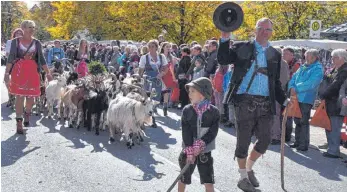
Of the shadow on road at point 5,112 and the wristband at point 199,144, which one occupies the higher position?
the wristband at point 199,144

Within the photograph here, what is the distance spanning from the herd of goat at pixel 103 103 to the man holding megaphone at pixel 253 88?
2973mm

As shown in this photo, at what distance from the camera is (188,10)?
29.1 m

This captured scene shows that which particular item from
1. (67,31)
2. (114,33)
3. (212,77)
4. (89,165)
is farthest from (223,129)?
(67,31)

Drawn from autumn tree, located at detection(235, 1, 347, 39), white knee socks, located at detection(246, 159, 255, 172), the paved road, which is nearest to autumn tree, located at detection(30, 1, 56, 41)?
autumn tree, located at detection(235, 1, 347, 39)

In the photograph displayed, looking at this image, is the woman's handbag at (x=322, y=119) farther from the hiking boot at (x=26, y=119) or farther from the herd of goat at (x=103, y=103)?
the hiking boot at (x=26, y=119)

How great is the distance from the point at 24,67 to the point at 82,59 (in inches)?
116

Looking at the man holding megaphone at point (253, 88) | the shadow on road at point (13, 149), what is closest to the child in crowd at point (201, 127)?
the man holding megaphone at point (253, 88)

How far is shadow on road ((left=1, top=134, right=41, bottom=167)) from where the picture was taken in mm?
6887

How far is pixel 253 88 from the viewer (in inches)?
222

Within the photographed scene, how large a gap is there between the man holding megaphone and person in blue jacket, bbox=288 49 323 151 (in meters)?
3.18

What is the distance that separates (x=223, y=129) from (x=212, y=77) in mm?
1554

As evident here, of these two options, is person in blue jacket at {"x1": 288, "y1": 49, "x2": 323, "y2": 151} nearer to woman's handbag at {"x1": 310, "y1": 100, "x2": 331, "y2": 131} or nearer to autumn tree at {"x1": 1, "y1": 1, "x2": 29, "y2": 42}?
woman's handbag at {"x1": 310, "y1": 100, "x2": 331, "y2": 131}

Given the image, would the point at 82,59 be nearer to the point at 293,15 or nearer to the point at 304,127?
the point at 304,127

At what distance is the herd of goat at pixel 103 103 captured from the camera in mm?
8336
